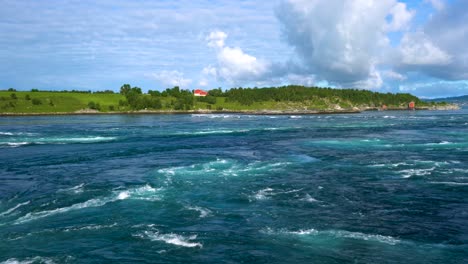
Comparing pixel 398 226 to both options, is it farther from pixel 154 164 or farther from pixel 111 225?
pixel 154 164

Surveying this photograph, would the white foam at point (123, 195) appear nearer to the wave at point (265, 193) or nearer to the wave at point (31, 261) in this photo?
the wave at point (265, 193)

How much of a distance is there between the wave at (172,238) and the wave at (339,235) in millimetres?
4769

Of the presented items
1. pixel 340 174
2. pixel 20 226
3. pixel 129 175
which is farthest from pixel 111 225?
pixel 340 174

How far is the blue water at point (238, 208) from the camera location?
24.3 meters

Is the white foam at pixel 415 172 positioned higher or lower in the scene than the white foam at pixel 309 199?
higher

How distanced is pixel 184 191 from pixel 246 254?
1578 centimetres

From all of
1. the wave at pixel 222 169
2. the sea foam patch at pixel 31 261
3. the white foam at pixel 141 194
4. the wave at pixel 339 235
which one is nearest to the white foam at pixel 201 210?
the white foam at pixel 141 194

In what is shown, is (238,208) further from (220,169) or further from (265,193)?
(220,169)

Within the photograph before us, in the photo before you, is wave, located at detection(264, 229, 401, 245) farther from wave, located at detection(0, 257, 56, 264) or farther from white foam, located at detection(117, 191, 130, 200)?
white foam, located at detection(117, 191, 130, 200)

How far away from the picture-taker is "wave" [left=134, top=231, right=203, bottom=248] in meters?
25.3

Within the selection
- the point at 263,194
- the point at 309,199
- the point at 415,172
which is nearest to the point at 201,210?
the point at 263,194

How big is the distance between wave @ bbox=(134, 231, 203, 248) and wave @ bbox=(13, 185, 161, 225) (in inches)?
342

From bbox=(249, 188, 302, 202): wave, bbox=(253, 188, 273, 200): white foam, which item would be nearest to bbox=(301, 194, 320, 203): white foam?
bbox=(249, 188, 302, 202): wave

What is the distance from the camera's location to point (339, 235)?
26453 mm
